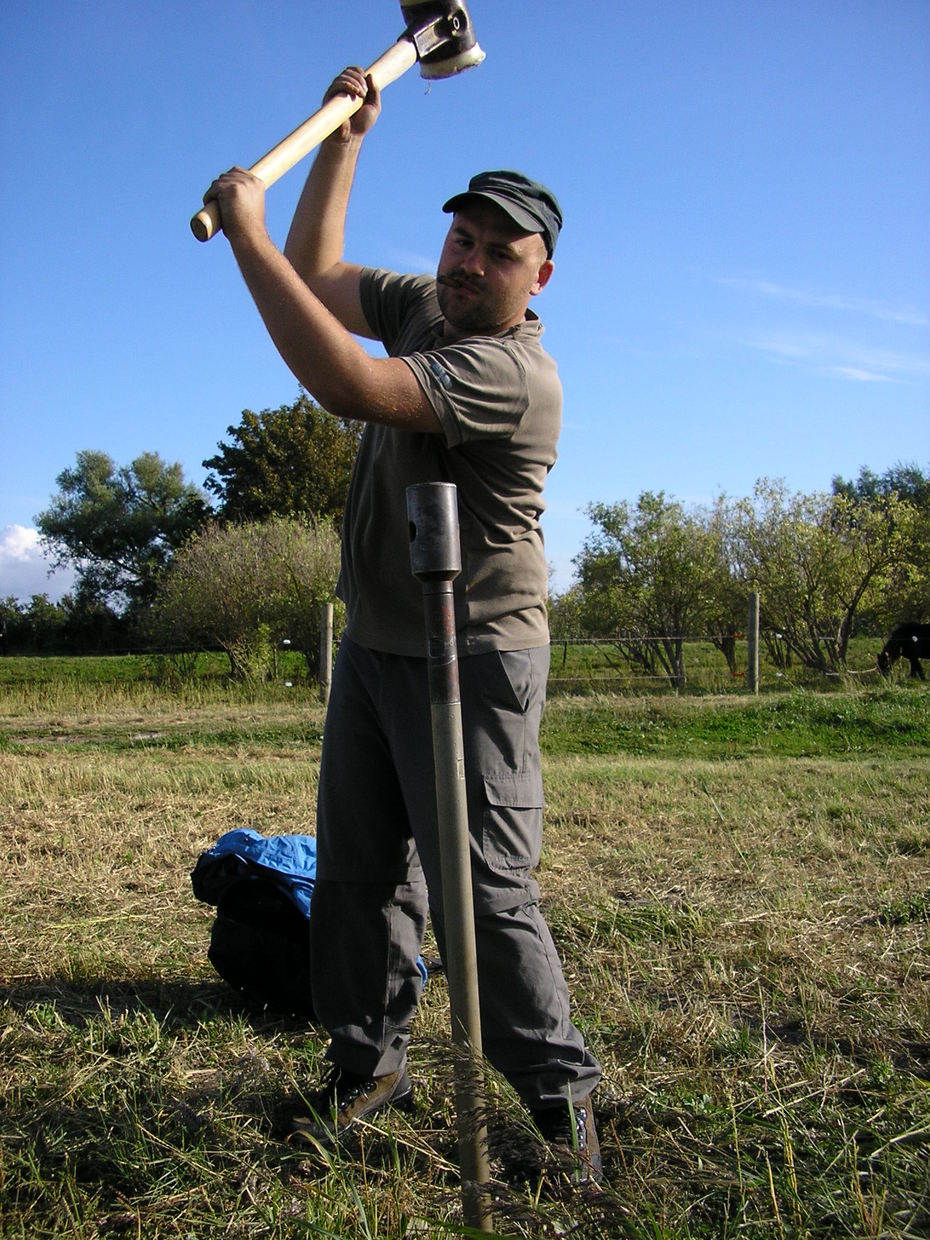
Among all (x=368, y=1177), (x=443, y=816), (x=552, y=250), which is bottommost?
(x=368, y=1177)

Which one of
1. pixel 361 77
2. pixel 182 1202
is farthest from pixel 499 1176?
pixel 361 77

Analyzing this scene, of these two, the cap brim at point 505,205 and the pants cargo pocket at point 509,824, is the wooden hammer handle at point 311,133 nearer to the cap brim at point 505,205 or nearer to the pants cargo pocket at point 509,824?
the cap brim at point 505,205

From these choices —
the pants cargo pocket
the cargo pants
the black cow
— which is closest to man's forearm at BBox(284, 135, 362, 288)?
the cargo pants

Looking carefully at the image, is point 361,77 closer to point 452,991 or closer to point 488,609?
point 488,609

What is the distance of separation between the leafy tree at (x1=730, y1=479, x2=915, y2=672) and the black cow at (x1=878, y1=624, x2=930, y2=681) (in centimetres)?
164

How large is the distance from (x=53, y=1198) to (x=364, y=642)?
1.38 meters

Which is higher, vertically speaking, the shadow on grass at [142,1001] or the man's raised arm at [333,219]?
the man's raised arm at [333,219]

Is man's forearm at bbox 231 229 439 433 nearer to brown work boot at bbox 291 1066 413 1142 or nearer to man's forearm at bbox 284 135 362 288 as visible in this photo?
man's forearm at bbox 284 135 362 288

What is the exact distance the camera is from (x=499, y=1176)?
2219 millimetres

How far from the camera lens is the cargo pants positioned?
2357mm

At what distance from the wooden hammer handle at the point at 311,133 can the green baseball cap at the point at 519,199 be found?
390 mm

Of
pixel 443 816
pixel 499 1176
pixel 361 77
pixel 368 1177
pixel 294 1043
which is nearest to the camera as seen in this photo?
pixel 443 816

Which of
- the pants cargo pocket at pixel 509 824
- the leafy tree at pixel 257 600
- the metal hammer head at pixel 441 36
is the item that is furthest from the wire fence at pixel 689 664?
the pants cargo pocket at pixel 509 824

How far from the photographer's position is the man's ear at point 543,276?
264 cm
